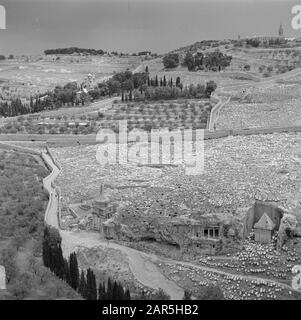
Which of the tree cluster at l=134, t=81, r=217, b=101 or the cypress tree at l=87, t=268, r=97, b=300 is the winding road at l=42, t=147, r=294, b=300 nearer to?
the cypress tree at l=87, t=268, r=97, b=300

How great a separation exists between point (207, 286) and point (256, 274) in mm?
697

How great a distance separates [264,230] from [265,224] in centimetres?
10

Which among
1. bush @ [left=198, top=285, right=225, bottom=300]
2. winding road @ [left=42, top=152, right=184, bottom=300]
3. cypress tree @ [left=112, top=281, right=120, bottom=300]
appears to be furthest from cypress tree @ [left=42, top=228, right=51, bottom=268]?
bush @ [left=198, top=285, right=225, bottom=300]

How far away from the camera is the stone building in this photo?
918cm

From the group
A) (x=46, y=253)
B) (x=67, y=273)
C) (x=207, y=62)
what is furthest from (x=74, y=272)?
(x=207, y=62)

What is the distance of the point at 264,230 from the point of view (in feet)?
30.2

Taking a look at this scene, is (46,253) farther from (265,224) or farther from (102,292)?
(265,224)

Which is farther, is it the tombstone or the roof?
the roof

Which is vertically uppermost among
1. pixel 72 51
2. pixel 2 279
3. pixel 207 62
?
pixel 72 51

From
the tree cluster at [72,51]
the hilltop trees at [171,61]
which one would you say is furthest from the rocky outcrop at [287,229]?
the tree cluster at [72,51]

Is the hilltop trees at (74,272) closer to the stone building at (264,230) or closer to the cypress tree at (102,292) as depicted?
the cypress tree at (102,292)

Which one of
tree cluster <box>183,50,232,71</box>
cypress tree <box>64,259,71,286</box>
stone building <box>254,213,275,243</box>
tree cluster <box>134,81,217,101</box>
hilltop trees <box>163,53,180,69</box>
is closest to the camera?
cypress tree <box>64,259,71,286</box>

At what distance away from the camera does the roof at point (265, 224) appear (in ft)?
30.2
